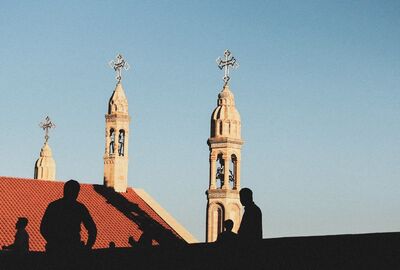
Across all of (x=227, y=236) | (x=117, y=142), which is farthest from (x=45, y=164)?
(x=227, y=236)

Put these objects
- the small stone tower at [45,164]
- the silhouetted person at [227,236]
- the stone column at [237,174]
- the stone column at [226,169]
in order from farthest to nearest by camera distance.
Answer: the small stone tower at [45,164] < the stone column at [237,174] < the stone column at [226,169] < the silhouetted person at [227,236]

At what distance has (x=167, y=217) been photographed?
126 feet

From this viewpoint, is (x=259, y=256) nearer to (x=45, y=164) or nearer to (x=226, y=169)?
(x=226, y=169)

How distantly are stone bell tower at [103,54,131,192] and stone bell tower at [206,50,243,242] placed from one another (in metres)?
5.00

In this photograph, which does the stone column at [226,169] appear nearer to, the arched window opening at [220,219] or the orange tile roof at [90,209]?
the arched window opening at [220,219]

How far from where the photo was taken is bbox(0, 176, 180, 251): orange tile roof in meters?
32.7

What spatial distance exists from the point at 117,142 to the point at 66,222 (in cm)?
3059

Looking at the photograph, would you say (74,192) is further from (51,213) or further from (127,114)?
(127,114)

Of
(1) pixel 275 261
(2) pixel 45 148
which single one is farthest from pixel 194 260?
(2) pixel 45 148

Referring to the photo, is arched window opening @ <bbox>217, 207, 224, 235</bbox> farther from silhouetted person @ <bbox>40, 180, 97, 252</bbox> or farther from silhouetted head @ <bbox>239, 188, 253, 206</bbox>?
silhouetted person @ <bbox>40, 180, 97, 252</bbox>

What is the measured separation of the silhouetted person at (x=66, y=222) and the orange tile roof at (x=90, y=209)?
2221 centimetres

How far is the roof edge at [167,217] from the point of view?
3769cm

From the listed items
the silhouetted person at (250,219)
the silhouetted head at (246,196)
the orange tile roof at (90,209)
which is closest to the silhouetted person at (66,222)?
the silhouetted person at (250,219)

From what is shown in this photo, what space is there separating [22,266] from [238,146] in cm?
2713
